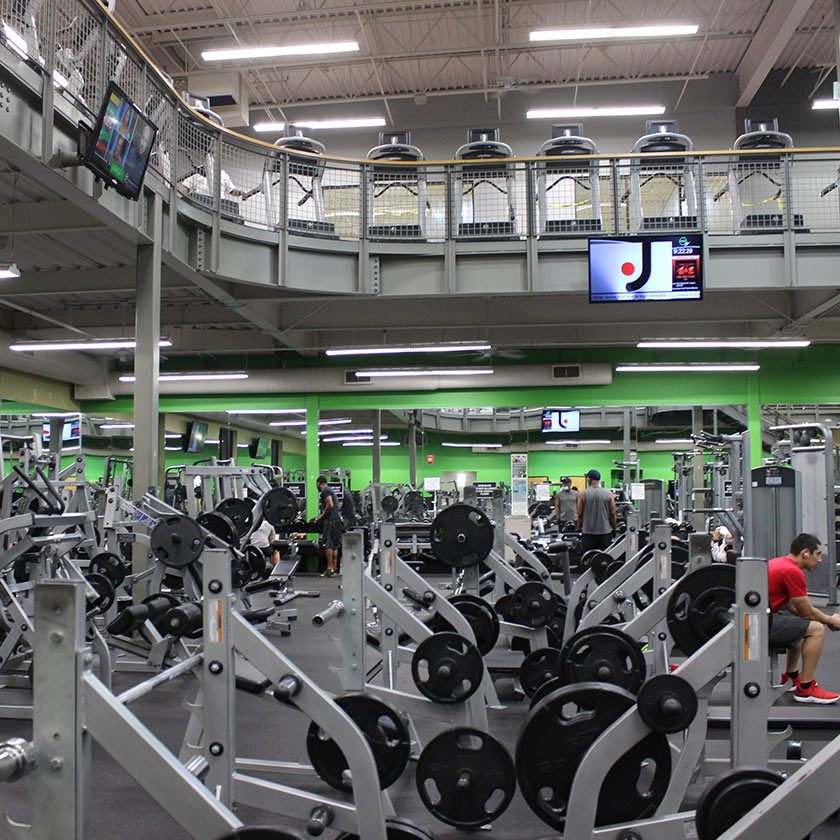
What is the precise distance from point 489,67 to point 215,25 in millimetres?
4814

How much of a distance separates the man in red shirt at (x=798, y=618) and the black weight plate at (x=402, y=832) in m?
2.37

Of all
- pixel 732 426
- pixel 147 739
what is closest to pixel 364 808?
pixel 147 739

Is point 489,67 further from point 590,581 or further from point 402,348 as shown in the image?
point 590,581

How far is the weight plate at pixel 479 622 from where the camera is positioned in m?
4.35

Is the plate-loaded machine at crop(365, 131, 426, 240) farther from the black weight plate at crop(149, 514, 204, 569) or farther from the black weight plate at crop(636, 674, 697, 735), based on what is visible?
the black weight plate at crop(636, 674, 697, 735)

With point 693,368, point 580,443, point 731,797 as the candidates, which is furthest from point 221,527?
point 580,443

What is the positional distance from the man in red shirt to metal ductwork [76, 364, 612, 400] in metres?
7.84

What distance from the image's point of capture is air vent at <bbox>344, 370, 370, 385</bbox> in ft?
41.6

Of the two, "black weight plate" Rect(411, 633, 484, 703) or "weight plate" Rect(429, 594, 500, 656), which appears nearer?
"black weight plate" Rect(411, 633, 484, 703)

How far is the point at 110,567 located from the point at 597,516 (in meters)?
4.93

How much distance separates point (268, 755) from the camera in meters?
3.85

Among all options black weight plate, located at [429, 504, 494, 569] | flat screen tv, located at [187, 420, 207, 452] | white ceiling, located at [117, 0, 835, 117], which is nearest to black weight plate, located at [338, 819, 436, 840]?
black weight plate, located at [429, 504, 494, 569]

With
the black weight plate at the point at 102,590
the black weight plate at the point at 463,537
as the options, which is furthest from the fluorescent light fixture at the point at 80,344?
the black weight plate at the point at 463,537

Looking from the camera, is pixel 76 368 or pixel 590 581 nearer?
pixel 590 581
